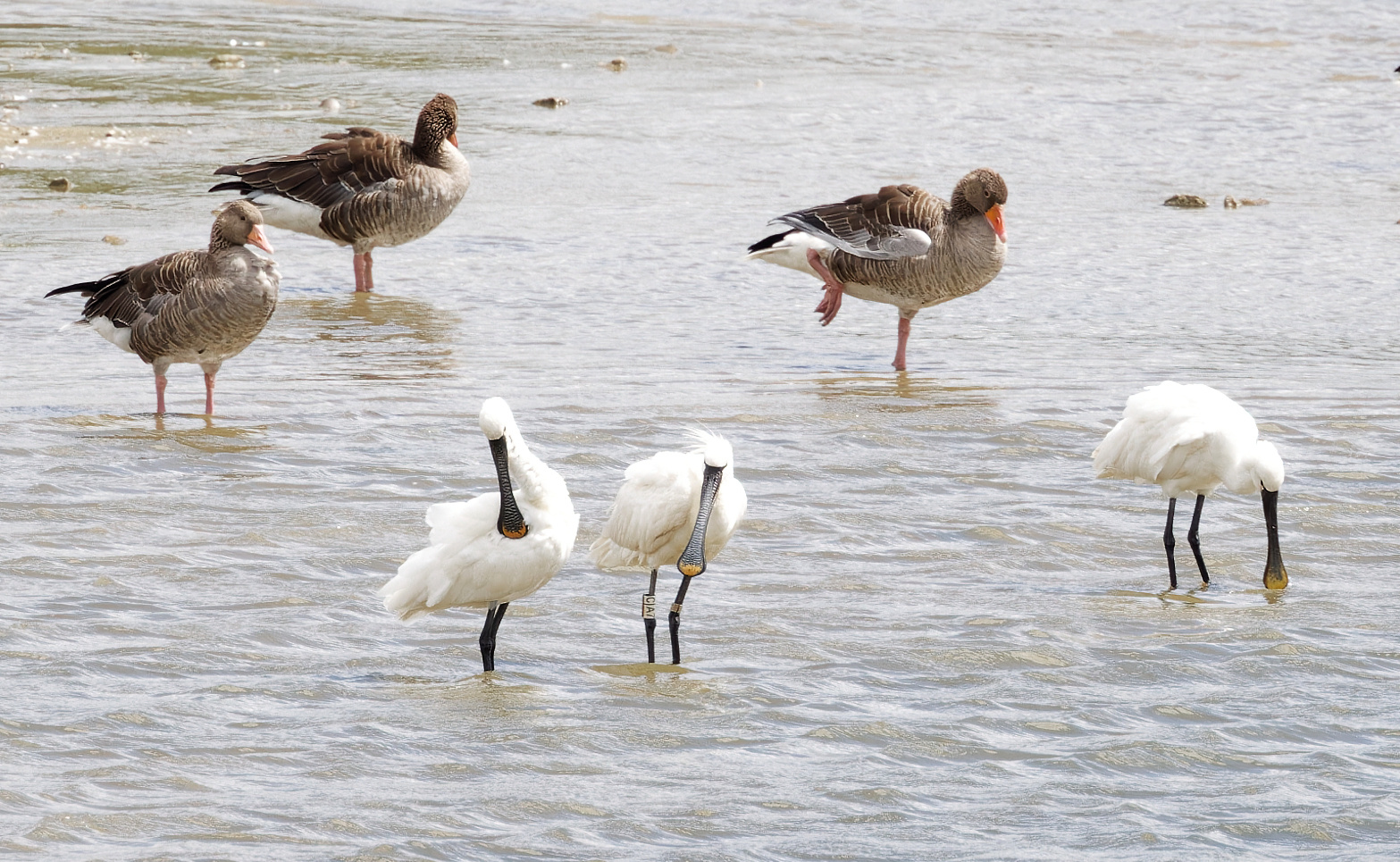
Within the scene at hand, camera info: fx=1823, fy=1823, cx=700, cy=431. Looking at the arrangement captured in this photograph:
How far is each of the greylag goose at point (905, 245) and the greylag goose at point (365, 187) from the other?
2.84m

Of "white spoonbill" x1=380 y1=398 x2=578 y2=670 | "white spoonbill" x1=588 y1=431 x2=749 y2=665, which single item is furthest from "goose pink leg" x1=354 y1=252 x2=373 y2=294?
"white spoonbill" x1=380 y1=398 x2=578 y2=670

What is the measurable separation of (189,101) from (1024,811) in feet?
51.6

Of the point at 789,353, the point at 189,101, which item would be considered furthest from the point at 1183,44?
the point at 789,353

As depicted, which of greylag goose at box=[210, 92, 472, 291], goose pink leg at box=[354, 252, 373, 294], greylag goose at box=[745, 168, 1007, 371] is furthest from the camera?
greylag goose at box=[210, 92, 472, 291]

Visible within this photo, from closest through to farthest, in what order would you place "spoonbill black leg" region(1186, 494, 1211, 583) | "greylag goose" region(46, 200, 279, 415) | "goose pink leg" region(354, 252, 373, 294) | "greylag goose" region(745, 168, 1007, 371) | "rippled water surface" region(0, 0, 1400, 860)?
"rippled water surface" region(0, 0, 1400, 860)
"spoonbill black leg" region(1186, 494, 1211, 583)
"greylag goose" region(46, 200, 279, 415)
"greylag goose" region(745, 168, 1007, 371)
"goose pink leg" region(354, 252, 373, 294)

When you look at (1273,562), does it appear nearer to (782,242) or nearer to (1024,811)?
(1024,811)

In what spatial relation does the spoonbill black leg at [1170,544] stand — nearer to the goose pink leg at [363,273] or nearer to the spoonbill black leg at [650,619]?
the spoonbill black leg at [650,619]

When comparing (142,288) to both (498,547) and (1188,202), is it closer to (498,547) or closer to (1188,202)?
(498,547)

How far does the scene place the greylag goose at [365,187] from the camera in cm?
1293

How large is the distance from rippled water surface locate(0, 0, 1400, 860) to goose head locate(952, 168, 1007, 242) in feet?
2.45

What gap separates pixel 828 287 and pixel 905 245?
639 millimetres

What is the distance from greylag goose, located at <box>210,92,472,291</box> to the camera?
1293 centimetres

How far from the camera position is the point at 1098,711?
5.84 metres

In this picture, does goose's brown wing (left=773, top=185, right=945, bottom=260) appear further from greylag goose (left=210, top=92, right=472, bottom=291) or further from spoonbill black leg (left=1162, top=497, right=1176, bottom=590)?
spoonbill black leg (left=1162, top=497, right=1176, bottom=590)
